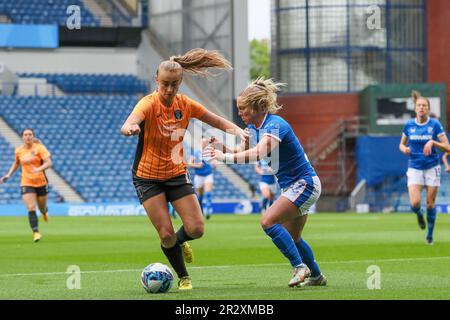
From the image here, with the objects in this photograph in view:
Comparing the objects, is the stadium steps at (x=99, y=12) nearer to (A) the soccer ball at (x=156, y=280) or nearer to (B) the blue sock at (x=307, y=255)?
(B) the blue sock at (x=307, y=255)

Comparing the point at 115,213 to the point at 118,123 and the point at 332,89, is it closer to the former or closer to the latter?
the point at 118,123

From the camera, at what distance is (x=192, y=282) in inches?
497

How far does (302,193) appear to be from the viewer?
11.6m

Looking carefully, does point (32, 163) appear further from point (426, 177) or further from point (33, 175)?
point (426, 177)

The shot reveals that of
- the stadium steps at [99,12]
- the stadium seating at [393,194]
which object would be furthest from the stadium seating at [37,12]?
the stadium seating at [393,194]

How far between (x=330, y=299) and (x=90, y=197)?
3321cm

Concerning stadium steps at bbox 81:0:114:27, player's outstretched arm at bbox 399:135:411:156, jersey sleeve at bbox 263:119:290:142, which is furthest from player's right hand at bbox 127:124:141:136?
stadium steps at bbox 81:0:114:27

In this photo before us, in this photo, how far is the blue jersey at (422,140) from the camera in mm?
19094

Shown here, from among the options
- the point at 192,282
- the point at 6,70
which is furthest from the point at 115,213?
the point at 192,282

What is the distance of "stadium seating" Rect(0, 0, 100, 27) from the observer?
48031mm

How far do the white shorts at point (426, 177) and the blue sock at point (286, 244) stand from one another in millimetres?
8224

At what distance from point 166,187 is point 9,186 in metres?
31.6

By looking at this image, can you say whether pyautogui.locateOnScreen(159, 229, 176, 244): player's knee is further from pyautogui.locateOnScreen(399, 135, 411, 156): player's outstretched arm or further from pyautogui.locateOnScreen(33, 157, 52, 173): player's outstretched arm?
pyautogui.locateOnScreen(33, 157, 52, 173): player's outstretched arm
